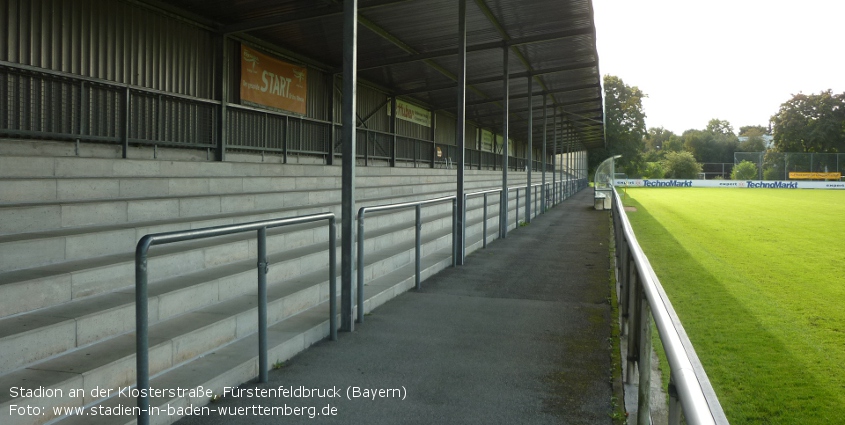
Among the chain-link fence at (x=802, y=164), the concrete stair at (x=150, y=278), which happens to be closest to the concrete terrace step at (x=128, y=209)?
the concrete stair at (x=150, y=278)

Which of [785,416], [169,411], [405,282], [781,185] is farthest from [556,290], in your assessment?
[781,185]

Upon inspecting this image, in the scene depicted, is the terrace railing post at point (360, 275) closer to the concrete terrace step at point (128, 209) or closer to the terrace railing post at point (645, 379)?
the concrete terrace step at point (128, 209)

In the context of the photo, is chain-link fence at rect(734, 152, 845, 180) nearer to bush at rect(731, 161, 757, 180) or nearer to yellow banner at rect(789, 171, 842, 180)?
yellow banner at rect(789, 171, 842, 180)

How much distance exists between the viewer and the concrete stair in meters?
3.30

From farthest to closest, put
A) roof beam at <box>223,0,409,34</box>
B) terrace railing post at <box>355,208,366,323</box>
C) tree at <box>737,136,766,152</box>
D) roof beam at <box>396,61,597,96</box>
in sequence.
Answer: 1. tree at <box>737,136,766,152</box>
2. roof beam at <box>396,61,597,96</box>
3. roof beam at <box>223,0,409,34</box>
4. terrace railing post at <box>355,208,366,323</box>

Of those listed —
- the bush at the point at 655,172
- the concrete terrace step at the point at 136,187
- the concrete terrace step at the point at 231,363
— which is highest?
the bush at the point at 655,172

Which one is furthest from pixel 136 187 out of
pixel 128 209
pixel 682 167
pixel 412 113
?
pixel 682 167

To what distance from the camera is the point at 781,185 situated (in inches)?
2309

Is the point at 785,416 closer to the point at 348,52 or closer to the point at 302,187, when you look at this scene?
the point at 348,52

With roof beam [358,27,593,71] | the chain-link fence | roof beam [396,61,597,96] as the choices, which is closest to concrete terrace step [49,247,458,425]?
roof beam [358,27,593,71]

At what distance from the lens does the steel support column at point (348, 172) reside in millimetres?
5203

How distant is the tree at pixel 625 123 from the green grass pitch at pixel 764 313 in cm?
6513

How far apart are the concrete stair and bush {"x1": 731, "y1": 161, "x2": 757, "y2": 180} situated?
62.7m

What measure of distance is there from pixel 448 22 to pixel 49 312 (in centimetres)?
1029
